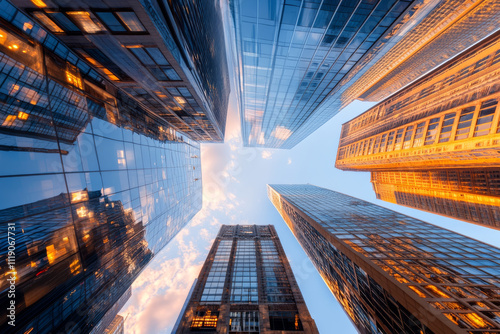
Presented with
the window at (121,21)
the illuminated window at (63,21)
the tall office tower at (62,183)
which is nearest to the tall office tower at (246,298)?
the tall office tower at (62,183)

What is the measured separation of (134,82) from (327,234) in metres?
40.5

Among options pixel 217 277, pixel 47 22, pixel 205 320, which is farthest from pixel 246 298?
pixel 47 22

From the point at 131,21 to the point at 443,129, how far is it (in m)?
68.6

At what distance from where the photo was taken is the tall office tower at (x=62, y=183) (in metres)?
9.27

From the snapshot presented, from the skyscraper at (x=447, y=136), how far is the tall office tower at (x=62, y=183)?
6188cm

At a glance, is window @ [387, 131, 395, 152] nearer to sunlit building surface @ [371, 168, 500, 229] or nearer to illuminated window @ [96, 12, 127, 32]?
sunlit building surface @ [371, 168, 500, 229]

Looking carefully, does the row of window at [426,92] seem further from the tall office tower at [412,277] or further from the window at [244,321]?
the window at [244,321]

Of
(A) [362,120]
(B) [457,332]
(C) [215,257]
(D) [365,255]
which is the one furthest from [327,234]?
(A) [362,120]

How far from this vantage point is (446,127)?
151 feet

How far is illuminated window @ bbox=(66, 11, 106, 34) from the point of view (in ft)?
40.8

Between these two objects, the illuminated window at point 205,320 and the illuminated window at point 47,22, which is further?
the illuminated window at point 205,320

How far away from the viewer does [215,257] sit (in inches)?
2009

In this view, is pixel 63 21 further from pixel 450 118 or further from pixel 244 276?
pixel 450 118

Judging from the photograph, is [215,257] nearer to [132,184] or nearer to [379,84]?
[132,184]
